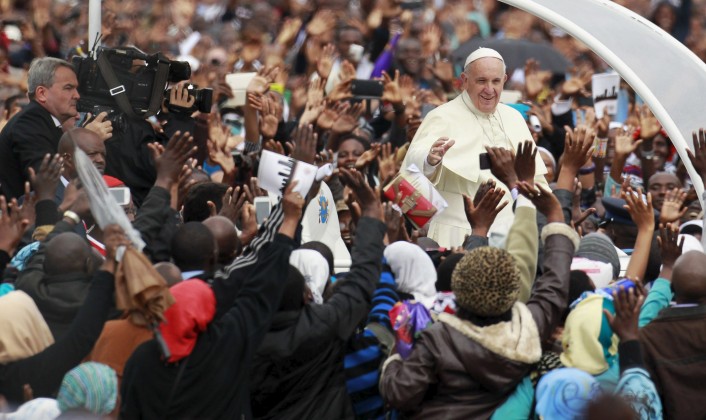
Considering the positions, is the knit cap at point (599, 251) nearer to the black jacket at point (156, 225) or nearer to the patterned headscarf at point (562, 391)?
the patterned headscarf at point (562, 391)

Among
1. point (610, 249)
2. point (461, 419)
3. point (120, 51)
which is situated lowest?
point (461, 419)

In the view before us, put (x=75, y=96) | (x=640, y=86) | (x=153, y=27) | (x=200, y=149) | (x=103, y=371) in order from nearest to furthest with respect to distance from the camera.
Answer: (x=103, y=371) < (x=640, y=86) < (x=75, y=96) < (x=200, y=149) < (x=153, y=27)

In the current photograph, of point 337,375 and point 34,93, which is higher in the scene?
point 34,93

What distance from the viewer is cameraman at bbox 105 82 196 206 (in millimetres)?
8516

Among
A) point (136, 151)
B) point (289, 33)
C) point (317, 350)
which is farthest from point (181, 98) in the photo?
point (289, 33)

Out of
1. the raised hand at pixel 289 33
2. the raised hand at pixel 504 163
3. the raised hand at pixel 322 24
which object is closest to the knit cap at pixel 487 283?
the raised hand at pixel 504 163

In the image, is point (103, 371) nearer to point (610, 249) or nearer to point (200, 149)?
point (610, 249)

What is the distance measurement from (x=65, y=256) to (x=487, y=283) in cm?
177

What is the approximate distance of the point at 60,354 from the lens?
5289 mm

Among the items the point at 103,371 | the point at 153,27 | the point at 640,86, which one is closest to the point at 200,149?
the point at 640,86

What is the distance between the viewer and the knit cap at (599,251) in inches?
268

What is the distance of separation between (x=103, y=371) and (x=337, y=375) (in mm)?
1244

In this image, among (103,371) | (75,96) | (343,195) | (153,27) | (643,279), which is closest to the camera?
(103,371)

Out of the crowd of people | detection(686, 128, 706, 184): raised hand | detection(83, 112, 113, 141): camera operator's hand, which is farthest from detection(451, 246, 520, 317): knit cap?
detection(83, 112, 113, 141): camera operator's hand
